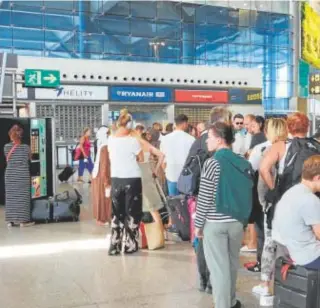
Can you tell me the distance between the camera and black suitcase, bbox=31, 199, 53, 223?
7625mm

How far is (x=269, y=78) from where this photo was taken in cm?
2717

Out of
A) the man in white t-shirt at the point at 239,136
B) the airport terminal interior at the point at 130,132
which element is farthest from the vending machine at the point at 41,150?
the man in white t-shirt at the point at 239,136

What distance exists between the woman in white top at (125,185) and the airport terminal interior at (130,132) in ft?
0.05

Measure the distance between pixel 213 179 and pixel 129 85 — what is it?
16.0 metres

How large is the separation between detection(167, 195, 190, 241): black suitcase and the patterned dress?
8.24 ft

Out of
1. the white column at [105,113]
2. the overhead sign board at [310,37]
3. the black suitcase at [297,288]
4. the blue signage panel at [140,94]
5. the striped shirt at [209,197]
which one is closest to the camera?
the black suitcase at [297,288]

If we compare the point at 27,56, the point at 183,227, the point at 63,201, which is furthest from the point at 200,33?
the point at 183,227

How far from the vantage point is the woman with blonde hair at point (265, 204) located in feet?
13.1

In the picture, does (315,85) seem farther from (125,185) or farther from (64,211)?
(125,185)

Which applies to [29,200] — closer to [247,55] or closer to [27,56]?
[27,56]

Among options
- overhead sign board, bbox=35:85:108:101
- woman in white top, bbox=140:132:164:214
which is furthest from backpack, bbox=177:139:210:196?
overhead sign board, bbox=35:85:108:101

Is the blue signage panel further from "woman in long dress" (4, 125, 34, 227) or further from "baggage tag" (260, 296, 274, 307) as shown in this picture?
"baggage tag" (260, 296, 274, 307)

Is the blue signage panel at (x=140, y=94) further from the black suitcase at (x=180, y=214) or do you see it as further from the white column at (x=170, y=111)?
the black suitcase at (x=180, y=214)

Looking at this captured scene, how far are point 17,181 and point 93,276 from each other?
9.90 feet
